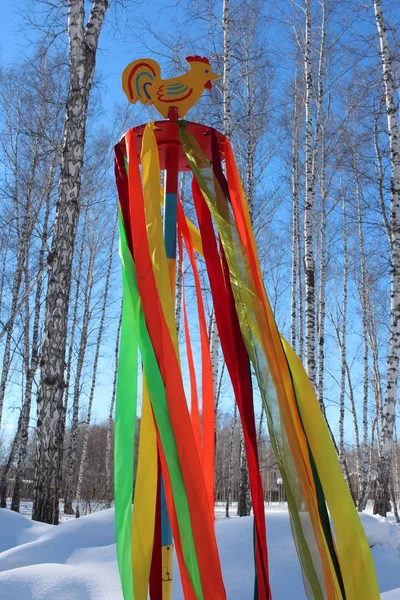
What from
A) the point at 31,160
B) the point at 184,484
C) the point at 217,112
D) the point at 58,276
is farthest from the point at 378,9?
the point at 184,484

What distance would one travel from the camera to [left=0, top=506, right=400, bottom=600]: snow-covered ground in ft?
7.33

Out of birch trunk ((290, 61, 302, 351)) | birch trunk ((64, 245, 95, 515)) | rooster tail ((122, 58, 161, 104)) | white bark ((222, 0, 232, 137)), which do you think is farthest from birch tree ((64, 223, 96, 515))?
rooster tail ((122, 58, 161, 104))

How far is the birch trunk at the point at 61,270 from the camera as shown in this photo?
4.39 metres

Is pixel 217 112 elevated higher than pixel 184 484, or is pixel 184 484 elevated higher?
pixel 217 112

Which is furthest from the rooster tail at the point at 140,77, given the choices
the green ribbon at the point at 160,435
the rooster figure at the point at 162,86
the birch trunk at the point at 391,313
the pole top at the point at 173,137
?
the birch trunk at the point at 391,313

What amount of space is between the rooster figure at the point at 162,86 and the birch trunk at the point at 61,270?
8.50ft

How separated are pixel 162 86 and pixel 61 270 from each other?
2693 mm

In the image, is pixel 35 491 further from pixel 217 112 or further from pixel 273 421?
pixel 217 112

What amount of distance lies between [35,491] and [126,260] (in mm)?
3288

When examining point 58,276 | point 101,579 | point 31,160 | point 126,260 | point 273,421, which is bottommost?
point 101,579

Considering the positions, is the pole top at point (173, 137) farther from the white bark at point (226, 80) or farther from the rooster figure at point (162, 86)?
the white bark at point (226, 80)

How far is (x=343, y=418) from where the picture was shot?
1267 centimetres

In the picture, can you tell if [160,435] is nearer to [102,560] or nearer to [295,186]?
[102,560]

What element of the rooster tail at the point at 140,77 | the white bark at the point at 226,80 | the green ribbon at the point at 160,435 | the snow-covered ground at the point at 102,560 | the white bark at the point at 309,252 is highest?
the white bark at the point at 226,80
